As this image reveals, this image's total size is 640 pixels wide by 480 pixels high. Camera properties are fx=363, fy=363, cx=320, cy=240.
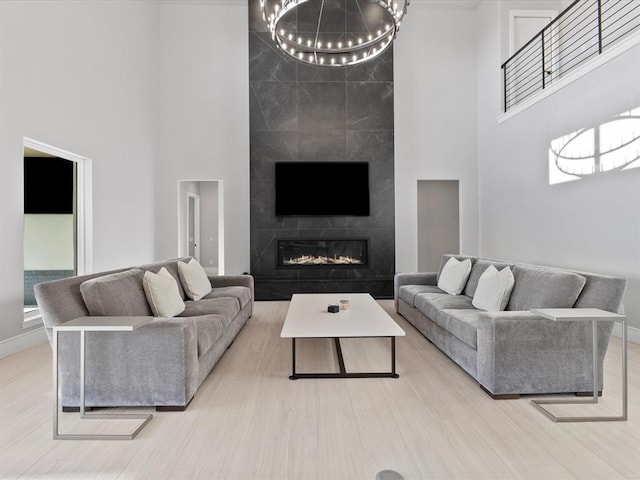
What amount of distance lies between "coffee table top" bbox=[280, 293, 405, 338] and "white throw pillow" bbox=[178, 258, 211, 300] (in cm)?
104

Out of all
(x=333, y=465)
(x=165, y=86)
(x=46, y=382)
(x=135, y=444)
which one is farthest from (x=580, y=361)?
(x=165, y=86)

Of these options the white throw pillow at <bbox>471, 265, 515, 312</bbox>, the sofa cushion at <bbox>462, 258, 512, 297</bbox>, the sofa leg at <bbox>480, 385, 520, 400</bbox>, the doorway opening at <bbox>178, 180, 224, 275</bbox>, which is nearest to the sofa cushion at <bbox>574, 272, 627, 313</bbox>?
the white throw pillow at <bbox>471, 265, 515, 312</bbox>

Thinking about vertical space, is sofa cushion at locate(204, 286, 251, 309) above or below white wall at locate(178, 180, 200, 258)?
below

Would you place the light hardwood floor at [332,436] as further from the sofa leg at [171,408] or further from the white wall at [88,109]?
the white wall at [88,109]

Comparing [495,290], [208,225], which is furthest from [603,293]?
[208,225]

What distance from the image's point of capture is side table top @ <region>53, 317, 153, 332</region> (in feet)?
6.29

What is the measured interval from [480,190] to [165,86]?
6100 millimetres

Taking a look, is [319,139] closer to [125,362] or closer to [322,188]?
[322,188]

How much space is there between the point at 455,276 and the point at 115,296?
345 centimetres

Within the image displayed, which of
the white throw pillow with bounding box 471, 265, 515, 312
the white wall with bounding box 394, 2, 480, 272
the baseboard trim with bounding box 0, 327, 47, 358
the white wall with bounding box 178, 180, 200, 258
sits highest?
the white wall with bounding box 394, 2, 480, 272

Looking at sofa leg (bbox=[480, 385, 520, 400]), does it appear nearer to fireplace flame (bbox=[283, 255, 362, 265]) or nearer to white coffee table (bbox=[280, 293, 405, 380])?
white coffee table (bbox=[280, 293, 405, 380])

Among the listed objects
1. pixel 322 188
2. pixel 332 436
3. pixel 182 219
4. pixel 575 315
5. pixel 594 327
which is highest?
pixel 322 188

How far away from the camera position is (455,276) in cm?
422

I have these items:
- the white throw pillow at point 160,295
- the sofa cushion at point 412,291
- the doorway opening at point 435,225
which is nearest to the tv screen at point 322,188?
the doorway opening at point 435,225
